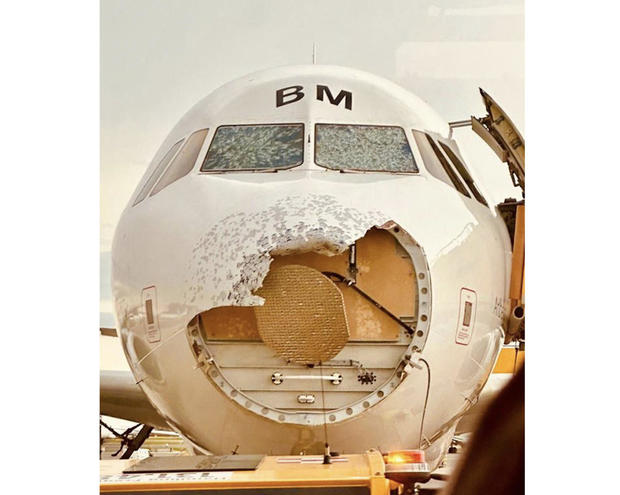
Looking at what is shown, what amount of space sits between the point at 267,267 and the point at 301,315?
0.66 feet

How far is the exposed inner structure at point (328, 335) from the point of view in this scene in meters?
3.40

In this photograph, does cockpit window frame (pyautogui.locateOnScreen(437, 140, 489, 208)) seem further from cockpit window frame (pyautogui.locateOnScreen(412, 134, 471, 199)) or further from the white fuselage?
the white fuselage

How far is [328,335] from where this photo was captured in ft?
11.2

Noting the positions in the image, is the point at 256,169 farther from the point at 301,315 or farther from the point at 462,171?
the point at 462,171

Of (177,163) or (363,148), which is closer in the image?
(363,148)

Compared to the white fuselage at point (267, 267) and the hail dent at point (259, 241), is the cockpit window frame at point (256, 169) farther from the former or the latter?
the hail dent at point (259, 241)

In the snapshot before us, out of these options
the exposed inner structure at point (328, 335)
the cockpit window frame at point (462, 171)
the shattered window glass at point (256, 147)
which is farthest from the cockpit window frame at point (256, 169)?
the cockpit window frame at point (462, 171)

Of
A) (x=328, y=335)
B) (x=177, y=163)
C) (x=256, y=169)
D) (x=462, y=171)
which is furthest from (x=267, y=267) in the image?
(x=462, y=171)
